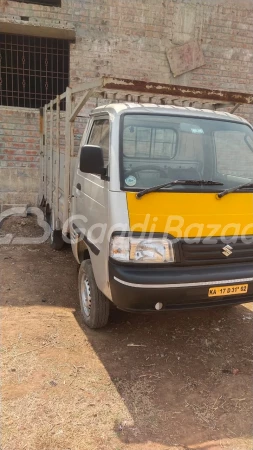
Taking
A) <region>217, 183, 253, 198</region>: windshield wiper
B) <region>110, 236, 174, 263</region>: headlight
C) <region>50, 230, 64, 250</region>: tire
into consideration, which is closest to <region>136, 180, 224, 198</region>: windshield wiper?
<region>217, 183, 253, 198</region>: windshield wiper

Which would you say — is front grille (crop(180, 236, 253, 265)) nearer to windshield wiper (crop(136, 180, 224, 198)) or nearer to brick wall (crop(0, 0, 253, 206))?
windshield wiper (crop(136, 180, 224, 198))

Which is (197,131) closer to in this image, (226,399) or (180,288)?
(180,288)

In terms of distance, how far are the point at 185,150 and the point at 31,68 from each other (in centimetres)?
545

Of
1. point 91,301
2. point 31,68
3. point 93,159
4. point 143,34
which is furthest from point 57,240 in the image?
point 143,34

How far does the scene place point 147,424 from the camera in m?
2.39

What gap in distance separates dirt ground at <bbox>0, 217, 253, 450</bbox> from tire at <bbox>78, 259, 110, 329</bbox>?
139 mm

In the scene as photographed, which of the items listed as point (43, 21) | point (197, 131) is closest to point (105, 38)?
point (43, 21)

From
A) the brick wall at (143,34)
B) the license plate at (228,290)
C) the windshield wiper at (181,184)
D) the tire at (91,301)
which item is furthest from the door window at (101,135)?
the brick wall at (143,34)

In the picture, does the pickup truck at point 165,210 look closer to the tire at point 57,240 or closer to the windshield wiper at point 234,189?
the windshield wiper at point 234,189

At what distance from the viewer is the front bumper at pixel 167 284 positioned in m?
2.62

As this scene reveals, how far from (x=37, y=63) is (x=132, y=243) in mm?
6308

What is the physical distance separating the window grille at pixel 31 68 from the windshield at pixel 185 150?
5098mm

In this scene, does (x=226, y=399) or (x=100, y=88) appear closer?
(x=226, y=399)

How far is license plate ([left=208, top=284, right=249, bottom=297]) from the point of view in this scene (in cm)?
277
